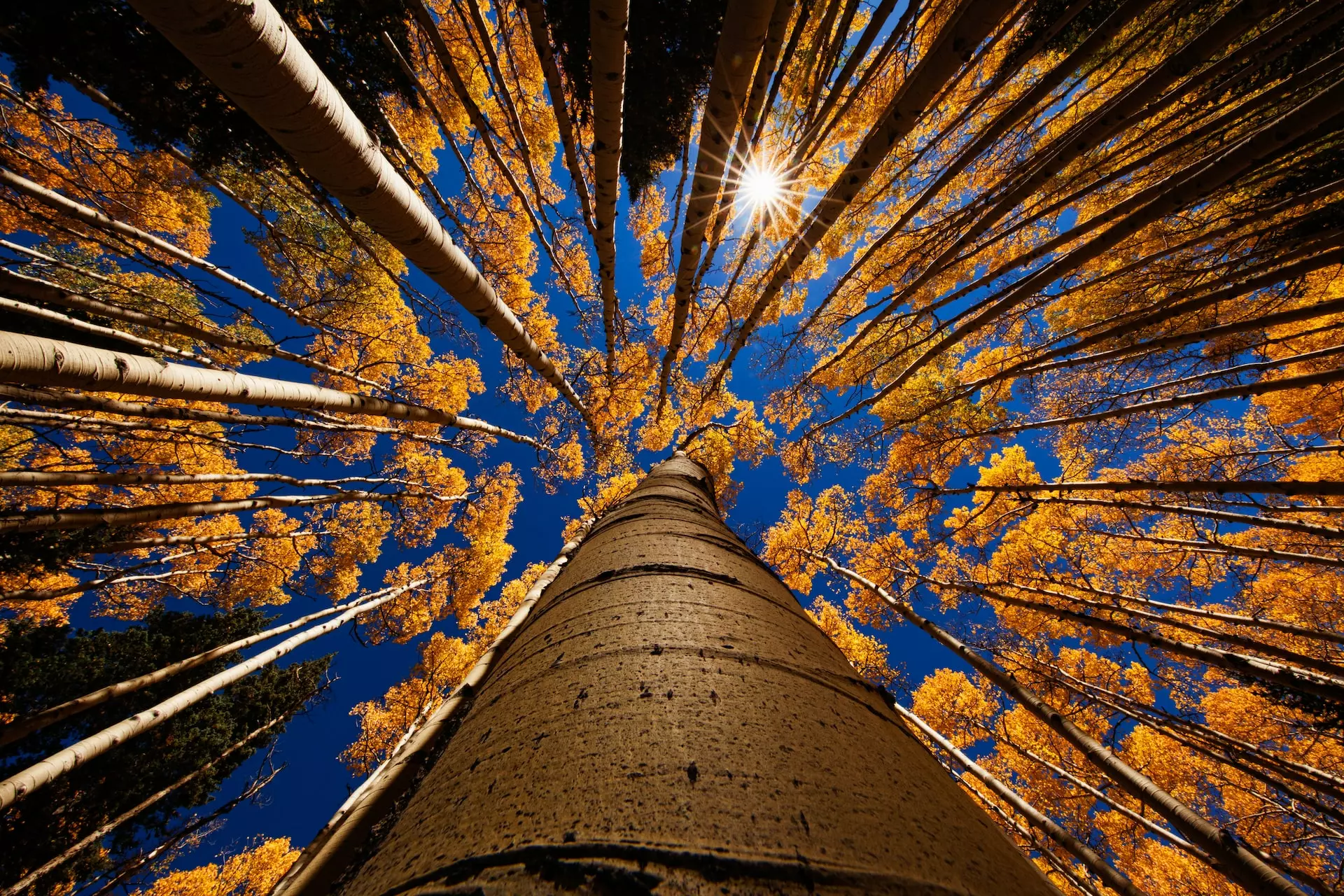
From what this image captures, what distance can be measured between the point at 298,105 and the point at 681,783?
2.33 m

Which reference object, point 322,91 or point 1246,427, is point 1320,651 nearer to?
point 1246,427

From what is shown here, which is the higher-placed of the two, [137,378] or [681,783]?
[681,783]

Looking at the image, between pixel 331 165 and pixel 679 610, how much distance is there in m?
2.18

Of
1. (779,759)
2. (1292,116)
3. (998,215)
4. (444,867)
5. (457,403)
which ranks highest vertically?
(1292,116)

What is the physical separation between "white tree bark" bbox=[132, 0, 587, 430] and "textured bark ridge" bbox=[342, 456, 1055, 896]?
2.00 m

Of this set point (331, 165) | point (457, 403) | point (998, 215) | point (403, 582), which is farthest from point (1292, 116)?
point (403, 582)

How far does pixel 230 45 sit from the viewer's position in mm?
1296

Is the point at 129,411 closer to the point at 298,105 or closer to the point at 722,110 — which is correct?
the point at 298,105

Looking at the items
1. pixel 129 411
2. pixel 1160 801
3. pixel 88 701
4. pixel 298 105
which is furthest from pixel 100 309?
pixel 1160 801

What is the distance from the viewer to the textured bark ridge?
480 mm

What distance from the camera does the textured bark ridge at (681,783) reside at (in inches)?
18.9

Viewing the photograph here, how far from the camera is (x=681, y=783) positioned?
581mm

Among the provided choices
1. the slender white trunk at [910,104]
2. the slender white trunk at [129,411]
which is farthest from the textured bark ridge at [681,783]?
the slender white trunk at [910,104]

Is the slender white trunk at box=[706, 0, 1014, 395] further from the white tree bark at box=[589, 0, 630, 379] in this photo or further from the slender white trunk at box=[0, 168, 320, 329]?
the slender white trunk at box=[0, 168, 320, 329]
